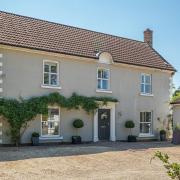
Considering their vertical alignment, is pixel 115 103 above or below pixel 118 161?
above

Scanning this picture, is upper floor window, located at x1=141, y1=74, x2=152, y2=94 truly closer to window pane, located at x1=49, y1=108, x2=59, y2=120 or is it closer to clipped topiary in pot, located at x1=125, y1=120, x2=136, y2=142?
clipped topiary in pot, located at x1=125, y1=120, x2=136, y2=142

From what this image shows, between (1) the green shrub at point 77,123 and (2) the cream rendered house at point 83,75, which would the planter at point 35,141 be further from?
(1) the green shrub at point 77,123

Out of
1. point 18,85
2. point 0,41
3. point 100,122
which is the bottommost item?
point 100,122

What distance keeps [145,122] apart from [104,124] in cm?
436

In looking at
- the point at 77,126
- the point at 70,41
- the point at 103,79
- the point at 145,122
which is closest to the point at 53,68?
the point at 70,41

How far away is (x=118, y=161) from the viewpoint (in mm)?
17328

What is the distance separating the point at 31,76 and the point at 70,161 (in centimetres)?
906

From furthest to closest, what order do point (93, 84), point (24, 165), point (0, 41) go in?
point (93, 84), point (0, 41), point (24, 165)

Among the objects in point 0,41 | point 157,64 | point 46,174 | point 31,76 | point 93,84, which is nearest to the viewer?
point 46,174

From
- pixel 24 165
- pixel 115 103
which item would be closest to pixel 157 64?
pixel 115 103

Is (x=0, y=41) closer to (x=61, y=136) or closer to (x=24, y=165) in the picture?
(x=61, y=136)

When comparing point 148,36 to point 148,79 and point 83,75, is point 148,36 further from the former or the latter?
point 83,75

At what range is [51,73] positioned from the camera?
25531 millimetres

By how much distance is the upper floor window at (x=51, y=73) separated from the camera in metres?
25.2
